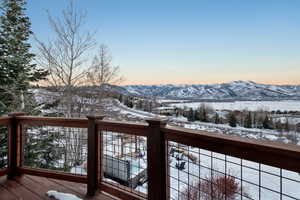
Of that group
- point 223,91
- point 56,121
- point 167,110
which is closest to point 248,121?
point 223,91

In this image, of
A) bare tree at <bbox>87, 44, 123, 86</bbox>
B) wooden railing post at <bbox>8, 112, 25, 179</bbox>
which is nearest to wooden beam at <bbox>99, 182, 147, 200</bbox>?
wooden railing post at <bbox>8, 112, 25, 179</bbox>

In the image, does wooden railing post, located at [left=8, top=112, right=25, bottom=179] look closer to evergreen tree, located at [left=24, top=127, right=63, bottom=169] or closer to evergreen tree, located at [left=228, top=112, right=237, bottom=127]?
evergreen tree, located at [left=24, top=127, right=63, bottom=169]

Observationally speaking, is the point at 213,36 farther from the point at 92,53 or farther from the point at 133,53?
the point at 92,53

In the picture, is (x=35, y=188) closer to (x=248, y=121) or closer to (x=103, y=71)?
(x=103, y=71)

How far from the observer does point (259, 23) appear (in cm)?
841

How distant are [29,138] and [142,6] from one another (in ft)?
21.9

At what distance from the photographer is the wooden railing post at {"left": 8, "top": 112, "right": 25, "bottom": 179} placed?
9.78 feet

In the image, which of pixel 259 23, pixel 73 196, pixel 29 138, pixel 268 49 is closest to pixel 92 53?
pixel 29 138

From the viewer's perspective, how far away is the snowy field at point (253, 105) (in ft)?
33.9

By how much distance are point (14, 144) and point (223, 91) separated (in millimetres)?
18830

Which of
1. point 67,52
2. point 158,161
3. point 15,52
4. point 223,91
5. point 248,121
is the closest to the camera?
point 158,161

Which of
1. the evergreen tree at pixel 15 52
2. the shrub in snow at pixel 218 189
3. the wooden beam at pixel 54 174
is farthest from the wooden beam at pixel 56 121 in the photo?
the evergreen tree at pixel 15 52

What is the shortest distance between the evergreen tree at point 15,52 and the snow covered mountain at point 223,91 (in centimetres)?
537

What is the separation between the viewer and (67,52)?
30.1ft
